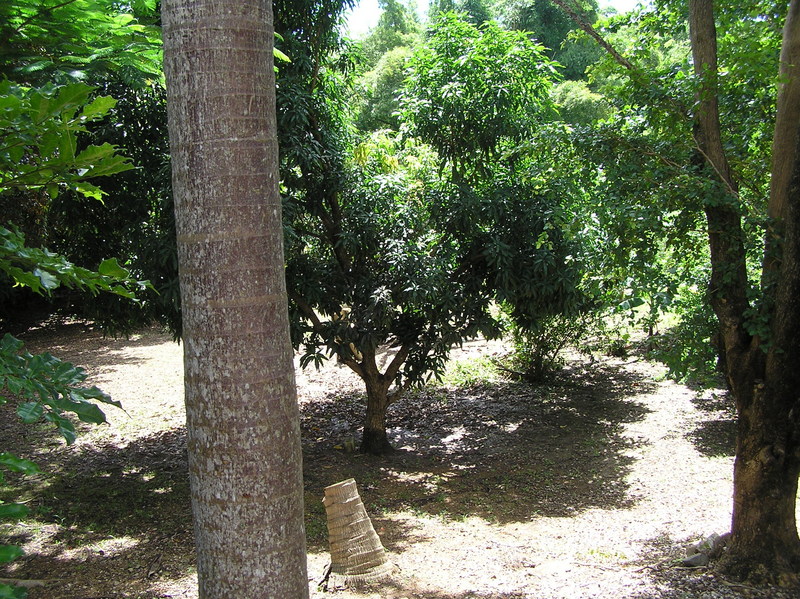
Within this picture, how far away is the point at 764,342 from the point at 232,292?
3.68 m

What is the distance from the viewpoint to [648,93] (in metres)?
4.92

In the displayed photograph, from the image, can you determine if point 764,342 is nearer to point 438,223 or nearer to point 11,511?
point 438,223

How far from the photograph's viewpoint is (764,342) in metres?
4.56

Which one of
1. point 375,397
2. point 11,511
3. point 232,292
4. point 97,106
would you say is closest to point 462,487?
point 375,397

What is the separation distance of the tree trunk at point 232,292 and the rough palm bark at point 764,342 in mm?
3084

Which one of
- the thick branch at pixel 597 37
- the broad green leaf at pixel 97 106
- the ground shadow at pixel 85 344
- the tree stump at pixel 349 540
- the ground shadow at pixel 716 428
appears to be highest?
the thick branch at pixel 597 37

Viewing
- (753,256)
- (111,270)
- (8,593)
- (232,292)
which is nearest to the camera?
(8,593)

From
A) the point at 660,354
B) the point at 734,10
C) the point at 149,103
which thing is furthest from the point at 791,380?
the point at 149,103

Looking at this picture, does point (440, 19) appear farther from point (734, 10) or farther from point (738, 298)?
point (738, 298)

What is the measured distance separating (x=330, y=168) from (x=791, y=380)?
478 cm

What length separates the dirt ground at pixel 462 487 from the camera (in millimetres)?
5145

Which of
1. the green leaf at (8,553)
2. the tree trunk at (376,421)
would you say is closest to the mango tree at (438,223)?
the tree trunk at (376,421)

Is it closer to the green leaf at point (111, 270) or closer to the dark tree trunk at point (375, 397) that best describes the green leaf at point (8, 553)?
the green leaf at point (111, 270)

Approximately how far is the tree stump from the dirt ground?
0.21 meters
